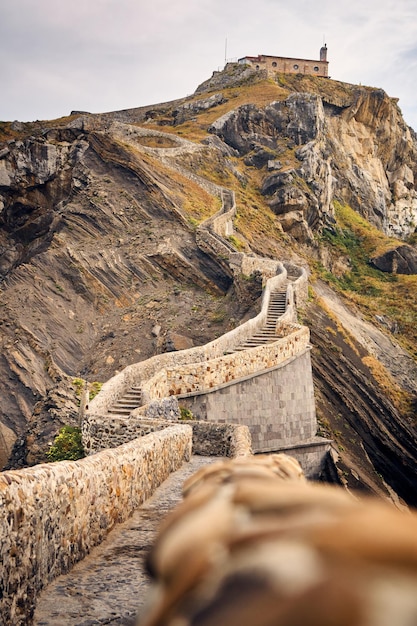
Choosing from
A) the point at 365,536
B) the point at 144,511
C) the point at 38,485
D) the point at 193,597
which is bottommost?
the point at 144,511

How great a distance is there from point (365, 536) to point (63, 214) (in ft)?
120

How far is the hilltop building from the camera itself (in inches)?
3255

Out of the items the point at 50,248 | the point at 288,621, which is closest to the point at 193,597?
the point at 288,621

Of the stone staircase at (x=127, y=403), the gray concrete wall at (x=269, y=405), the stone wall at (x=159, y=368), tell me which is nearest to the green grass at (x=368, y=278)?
the gray concrete wall at (x=269, y=405)

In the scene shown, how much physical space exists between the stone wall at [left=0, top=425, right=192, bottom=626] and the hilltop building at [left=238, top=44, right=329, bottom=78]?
264ft

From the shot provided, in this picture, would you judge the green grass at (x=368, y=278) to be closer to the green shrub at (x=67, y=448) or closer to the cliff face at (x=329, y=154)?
the cliff face at (x=329, y=154)

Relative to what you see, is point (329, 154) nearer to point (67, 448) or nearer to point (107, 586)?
point (67, 448)

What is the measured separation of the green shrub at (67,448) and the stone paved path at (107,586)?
6.66 m

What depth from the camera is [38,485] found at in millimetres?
5336

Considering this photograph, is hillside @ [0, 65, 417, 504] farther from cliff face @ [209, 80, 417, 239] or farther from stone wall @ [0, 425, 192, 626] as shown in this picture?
stone wall @ [0, 425, 192, 626]

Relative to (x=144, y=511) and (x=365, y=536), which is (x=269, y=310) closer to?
(x=144, y=511)

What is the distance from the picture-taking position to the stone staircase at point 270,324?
22000mm

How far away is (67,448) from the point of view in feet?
48.1

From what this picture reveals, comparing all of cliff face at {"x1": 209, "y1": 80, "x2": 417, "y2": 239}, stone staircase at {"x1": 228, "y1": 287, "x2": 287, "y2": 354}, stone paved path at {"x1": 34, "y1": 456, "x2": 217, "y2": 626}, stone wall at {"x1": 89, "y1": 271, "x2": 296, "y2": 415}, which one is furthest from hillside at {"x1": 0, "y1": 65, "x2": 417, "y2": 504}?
stone paved path at {"x1": 34, "y1": 456, "x2": 217, "y2": 626}
